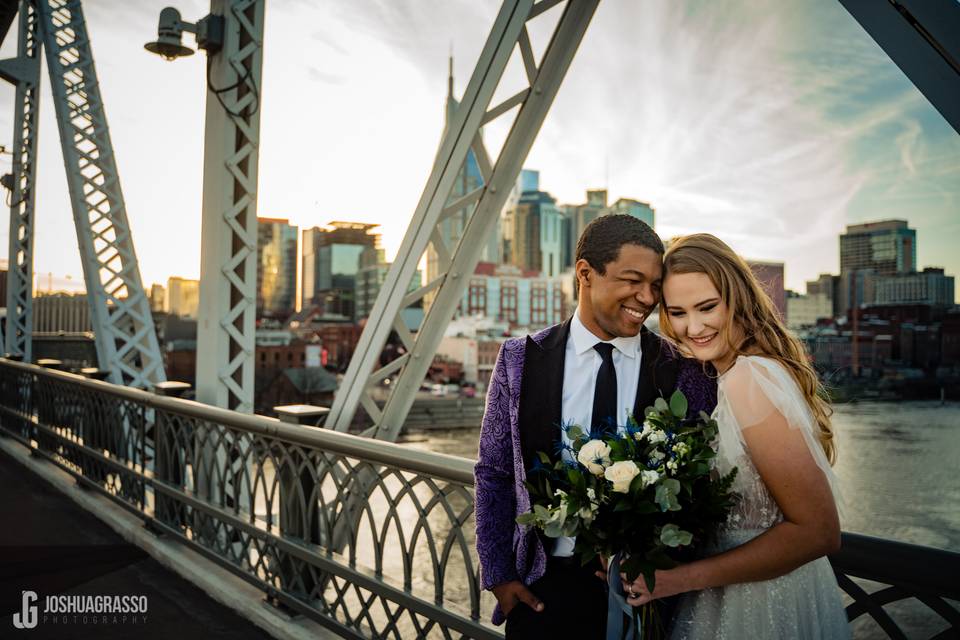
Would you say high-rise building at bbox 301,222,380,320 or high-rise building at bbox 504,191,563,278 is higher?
high-rise building at bbox 504,191,563,278

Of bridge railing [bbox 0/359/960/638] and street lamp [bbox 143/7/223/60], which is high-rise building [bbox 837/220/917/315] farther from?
bridge railing [bbox 0/359/960/638]

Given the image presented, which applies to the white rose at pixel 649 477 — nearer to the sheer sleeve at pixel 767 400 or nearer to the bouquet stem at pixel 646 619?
the sheer sleeve at pixel 767 400

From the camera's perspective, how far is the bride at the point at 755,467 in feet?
3.52

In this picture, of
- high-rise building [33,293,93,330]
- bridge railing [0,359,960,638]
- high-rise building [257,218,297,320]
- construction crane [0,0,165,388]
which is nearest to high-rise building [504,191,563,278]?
high-rise building [257,218,297,320]

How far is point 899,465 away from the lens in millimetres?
69938

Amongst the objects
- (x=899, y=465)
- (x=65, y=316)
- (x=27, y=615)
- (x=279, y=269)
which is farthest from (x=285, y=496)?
(x=279, y=269)

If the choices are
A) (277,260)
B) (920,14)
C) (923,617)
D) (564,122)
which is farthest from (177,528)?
(277,260)

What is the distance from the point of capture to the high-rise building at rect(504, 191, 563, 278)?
129m

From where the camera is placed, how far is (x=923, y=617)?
36188 mm

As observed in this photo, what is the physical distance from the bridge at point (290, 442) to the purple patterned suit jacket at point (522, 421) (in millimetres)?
392

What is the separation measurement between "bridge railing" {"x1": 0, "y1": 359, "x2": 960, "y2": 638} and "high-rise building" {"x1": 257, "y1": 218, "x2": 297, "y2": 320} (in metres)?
91.0

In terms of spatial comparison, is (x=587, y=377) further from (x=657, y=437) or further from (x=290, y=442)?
(x=290, y=442)

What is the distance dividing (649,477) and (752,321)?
377mm

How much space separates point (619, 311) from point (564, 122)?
93024 mm
